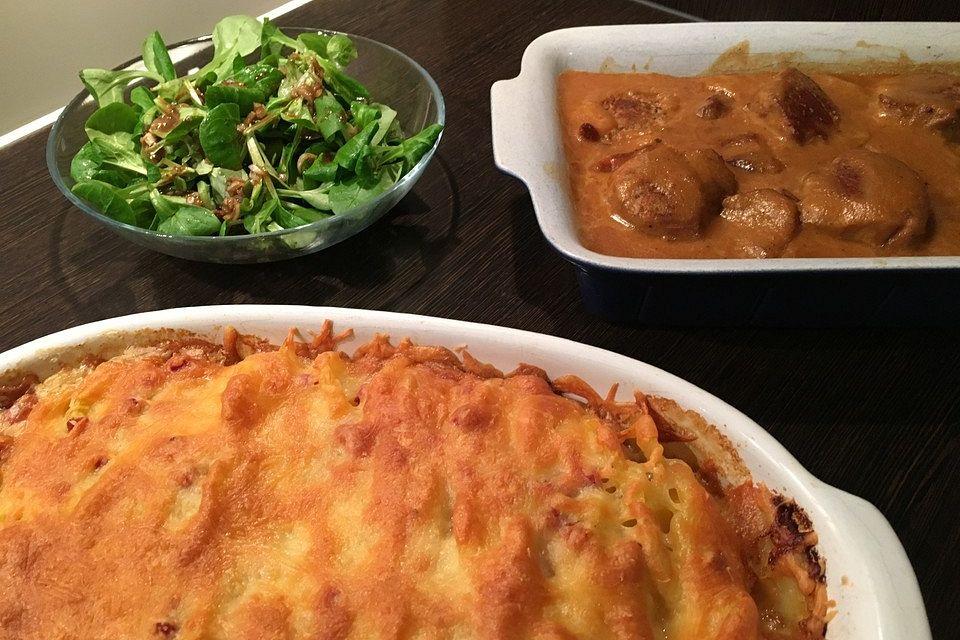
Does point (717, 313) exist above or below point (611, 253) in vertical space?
below

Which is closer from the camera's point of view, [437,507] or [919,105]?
[437,507]

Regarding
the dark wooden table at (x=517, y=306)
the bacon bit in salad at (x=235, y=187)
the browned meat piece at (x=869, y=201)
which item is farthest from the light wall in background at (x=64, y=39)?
the browned meat piece at (x=869, y=201)

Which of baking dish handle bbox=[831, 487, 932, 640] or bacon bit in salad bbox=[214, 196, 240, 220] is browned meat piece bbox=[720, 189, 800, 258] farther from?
bacon bit in salad bbox=[214, 196, 240, 220]

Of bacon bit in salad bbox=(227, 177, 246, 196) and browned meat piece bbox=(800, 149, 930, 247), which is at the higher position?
bacon bit in salad bbox=(227, 177, 246, 196)

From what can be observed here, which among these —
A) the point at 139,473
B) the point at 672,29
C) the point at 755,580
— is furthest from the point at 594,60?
the point at 139,473

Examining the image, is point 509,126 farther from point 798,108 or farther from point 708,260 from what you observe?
point 798,108

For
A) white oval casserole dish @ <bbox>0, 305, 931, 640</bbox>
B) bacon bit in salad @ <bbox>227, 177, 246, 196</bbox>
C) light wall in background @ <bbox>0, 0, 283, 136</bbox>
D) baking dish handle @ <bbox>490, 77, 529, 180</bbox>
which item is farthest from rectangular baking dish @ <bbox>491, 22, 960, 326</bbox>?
light wall in background @ <bbox>0, 0, 283, 136</bbox>

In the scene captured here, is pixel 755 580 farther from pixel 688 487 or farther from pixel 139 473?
pixel 139 473
